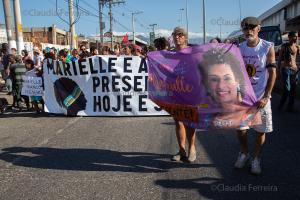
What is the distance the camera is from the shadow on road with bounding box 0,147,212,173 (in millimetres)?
5176

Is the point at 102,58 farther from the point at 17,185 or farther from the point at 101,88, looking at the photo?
the point at 17,185

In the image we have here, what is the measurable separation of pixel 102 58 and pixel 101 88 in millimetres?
729

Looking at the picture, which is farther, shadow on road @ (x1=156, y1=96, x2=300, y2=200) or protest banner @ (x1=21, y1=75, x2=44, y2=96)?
protest banner @ (x1=21, y1=75, x2=44, y2=96)

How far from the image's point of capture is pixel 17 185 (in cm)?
464

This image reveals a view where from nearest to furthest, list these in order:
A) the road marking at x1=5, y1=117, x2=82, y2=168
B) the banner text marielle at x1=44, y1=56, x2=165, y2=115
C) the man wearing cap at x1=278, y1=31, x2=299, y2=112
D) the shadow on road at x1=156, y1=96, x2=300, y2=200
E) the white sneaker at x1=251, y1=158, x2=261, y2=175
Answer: the shadow on road at x1=156, y1=96, x2=300, y2=200 → the white sneaker at x1=251, y1=158, x2=261, y2=175 → the road marking at x1=5, y1=117, x2=82, y2=168 → the man wearing cap at x1=278, y1=31, x2=299, y2=112 → the banner text marielle at x1=44, y1=56, x2=165, y2=115

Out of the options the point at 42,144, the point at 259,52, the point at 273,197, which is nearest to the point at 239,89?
the point at 259,52

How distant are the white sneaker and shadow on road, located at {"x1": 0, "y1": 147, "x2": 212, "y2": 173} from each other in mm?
623

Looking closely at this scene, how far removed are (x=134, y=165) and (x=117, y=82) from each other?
14.1 ft

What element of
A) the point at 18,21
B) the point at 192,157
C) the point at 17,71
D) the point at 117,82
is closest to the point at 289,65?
the point at 117,82

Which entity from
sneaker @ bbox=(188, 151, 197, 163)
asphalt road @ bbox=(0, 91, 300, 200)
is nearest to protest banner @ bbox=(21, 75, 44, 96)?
asphalt road @ bbox=(0, 91, 300, 200)

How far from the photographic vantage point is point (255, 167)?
4715 mm

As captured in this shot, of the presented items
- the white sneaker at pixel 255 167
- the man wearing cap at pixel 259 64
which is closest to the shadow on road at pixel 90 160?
the white sneaker at pixel 255 167

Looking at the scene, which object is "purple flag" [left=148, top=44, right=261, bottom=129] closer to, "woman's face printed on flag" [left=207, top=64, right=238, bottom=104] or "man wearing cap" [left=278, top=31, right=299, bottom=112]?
"woman's face printed on flag" [left=207, top=64, right=238, bottom=104]

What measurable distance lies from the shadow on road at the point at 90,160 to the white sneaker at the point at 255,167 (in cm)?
62
